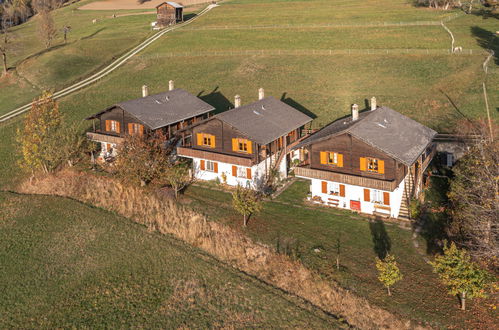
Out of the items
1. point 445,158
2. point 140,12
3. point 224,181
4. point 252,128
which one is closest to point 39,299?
point 224,181

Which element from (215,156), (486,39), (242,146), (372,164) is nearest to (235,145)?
(242,146)

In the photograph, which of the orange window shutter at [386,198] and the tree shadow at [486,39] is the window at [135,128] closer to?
the orange window shutter at [386,198]

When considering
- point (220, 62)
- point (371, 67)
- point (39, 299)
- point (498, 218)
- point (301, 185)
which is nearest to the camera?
point (498, 218)

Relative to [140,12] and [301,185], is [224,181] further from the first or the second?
[140,12]

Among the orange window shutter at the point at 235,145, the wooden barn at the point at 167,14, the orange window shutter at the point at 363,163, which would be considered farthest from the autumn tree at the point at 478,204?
the wooden barn at the point at 167,14

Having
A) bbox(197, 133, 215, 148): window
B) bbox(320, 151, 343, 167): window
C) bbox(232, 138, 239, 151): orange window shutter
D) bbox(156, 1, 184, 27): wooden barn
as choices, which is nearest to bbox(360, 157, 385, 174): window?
bbox(320, 151, 343, 167): window

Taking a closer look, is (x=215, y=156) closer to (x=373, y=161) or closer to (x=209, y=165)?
(x=209, y=165)

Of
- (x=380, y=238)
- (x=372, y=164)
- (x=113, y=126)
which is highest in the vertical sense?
(x=372, y=164)
